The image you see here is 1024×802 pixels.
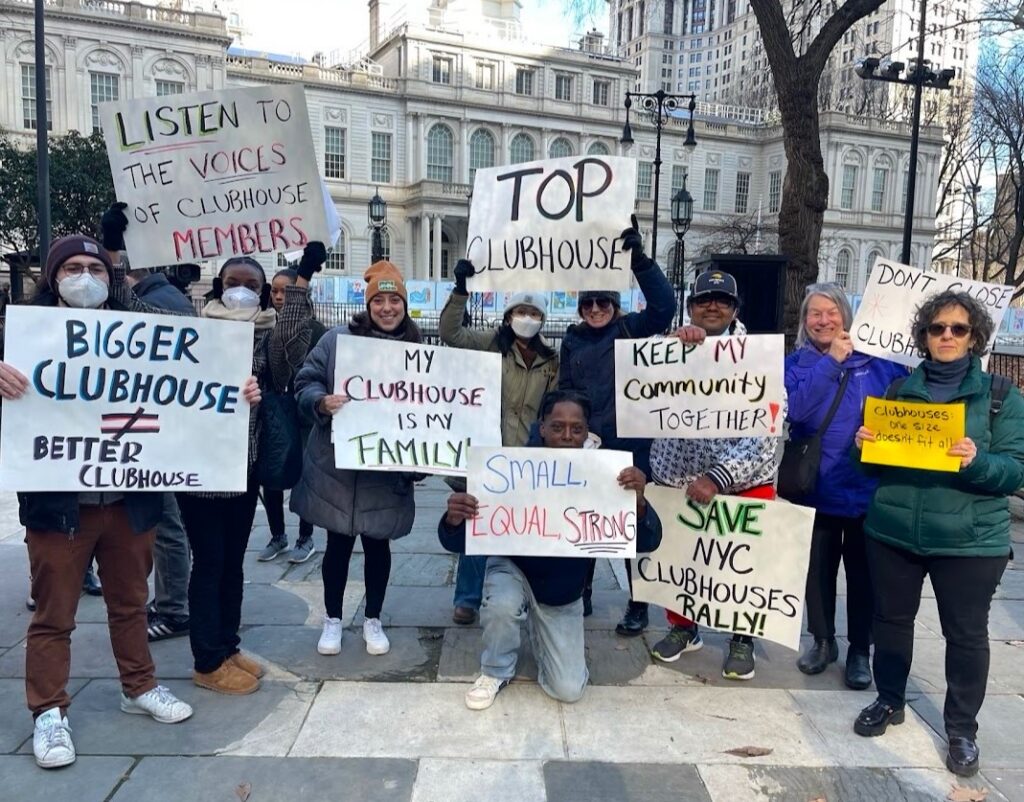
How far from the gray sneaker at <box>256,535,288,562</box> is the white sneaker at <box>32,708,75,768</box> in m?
2.61

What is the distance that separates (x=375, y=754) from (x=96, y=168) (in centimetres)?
2640

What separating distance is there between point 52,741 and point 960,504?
12.1 ft

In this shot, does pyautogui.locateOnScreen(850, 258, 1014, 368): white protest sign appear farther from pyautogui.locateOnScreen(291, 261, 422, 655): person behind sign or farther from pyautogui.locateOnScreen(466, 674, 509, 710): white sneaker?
pyautogui.locateOnScreen(466, 674, 509, 710): white sneaker

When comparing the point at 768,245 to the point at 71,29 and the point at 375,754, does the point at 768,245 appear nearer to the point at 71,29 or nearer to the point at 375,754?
the point at 71,29

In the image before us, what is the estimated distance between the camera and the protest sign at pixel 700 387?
3.68 metres

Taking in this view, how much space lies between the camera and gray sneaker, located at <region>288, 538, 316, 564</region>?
5.73m

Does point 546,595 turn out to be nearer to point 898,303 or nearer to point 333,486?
point 333,486

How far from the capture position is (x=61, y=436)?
312cm

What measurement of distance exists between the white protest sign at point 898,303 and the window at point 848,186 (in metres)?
58.6

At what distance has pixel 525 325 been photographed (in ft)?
13.6

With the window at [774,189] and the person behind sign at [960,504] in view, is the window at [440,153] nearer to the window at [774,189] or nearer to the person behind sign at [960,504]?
the window at [774,189]

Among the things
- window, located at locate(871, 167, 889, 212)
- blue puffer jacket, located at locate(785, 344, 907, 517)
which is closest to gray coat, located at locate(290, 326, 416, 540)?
blue puffer jacket, located at locate(785, 344, 907, 517)

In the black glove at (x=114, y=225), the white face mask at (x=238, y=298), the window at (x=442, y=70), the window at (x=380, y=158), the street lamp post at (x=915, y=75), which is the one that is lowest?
the white face mask at (x=238, y=298)

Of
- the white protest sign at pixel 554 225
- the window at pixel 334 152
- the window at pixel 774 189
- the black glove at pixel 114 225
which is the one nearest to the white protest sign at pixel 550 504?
the white protest sign at pixel 554 225
